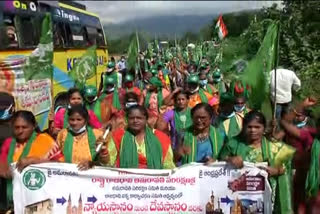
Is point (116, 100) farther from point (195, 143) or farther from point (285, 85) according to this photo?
point (195, 143)

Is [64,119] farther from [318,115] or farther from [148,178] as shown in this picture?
[318,115]

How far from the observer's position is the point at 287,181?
5.45 metres

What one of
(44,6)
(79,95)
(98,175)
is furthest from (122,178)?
(44,6)

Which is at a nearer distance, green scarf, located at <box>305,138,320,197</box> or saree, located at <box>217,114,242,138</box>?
green scarf, located at <box>305,138,320,197</box>

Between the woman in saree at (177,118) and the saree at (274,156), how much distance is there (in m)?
1.44

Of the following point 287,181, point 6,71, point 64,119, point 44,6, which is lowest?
point 287,181

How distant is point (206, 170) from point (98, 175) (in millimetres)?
875

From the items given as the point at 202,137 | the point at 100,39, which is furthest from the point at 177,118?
the point at 100,39

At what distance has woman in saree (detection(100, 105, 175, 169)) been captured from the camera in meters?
5.42

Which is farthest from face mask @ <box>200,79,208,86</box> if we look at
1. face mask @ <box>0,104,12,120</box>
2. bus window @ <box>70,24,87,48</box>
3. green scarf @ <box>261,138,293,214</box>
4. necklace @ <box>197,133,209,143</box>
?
bus window @ <box>70,24,87,48</box>

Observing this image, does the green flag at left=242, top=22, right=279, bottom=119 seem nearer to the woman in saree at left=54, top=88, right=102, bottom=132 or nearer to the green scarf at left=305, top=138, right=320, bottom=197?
the green scarf at left=305, top=138, right=320, bottom=197

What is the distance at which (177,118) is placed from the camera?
719cm

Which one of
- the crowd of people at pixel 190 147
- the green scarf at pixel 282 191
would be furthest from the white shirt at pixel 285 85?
the green scarf at pixel 282 191

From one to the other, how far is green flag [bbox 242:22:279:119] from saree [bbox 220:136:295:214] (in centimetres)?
61
